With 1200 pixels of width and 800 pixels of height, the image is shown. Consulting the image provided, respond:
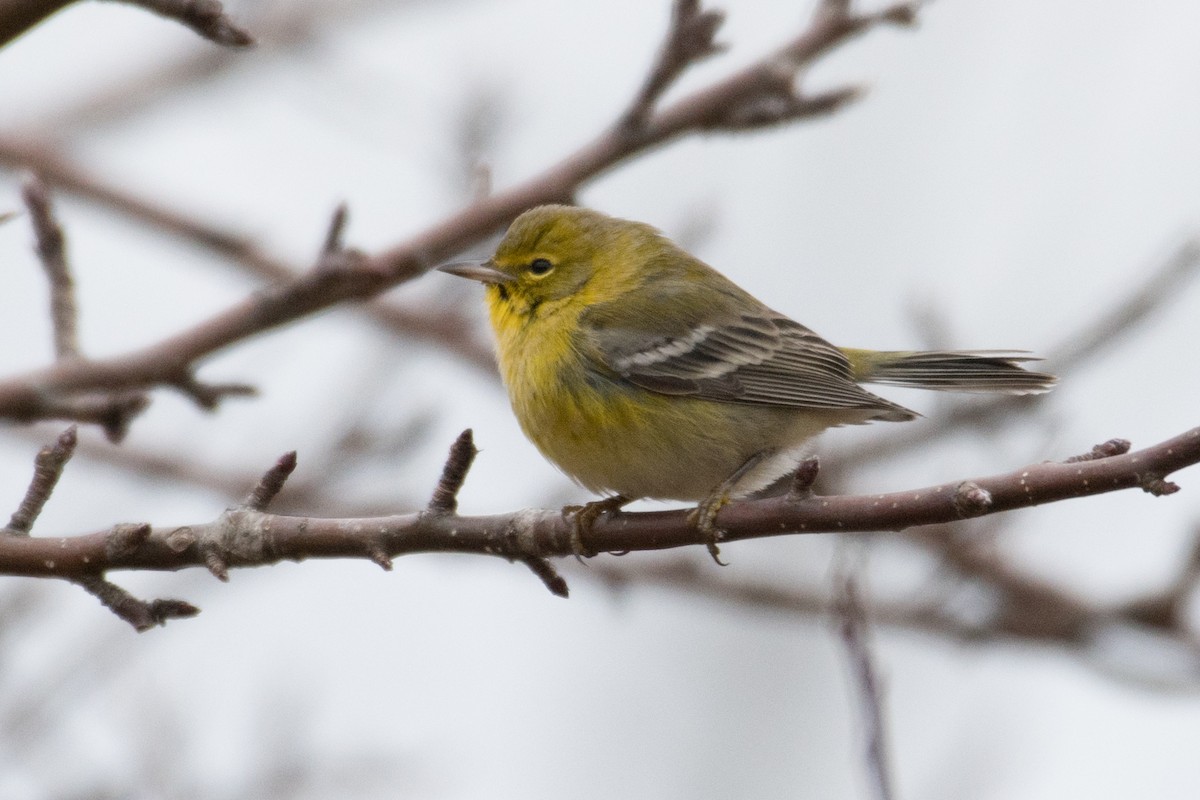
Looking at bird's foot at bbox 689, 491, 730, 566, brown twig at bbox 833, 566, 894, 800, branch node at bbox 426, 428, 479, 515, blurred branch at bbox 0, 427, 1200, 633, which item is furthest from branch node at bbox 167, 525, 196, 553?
brown twig at bbox 833, 566, 894, 800

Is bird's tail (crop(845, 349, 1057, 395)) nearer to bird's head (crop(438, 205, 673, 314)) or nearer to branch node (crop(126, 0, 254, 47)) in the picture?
bird's head (crop(438, 205, 673, 314))

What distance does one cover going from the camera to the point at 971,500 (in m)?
2.83

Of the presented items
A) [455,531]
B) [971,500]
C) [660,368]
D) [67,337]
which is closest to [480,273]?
[660,368]

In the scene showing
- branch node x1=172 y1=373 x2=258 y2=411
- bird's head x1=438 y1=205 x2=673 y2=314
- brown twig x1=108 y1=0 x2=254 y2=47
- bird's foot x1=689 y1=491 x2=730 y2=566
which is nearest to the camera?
brown twig x1=108 y1=0 x2=254 y2=47

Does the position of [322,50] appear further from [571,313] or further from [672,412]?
[672,412]

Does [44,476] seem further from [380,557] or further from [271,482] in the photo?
[380,557]

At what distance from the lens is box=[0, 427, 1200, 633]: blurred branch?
2.89m

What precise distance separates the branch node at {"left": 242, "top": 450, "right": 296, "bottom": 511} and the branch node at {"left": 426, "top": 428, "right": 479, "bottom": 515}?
35 cm

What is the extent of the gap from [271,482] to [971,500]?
1.63 metres

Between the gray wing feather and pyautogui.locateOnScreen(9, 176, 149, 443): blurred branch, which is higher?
the gray wing feather

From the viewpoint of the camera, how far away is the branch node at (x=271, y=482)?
3248mm

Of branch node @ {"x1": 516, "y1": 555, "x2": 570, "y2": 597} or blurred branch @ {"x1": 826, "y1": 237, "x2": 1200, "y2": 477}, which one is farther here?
blurred branch @ {"x1": 826, "y1": 237, "x2": 1200, "y2": 477}

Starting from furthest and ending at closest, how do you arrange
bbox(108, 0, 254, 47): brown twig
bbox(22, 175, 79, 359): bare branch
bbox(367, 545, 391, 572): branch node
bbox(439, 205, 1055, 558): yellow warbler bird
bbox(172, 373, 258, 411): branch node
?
bbox(439, 205, 1055, 558): yellow warbler bird → bbox(172, 373, 258, 411): branch node → bbox(22, 175, 79, 359): bare branch → bbox(367, 545, 391, 572): branch node → bbox(108, 0, 254, 47): brown twig

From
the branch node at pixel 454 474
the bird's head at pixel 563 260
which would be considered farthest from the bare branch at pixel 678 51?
the branch node at pixel 454 474
